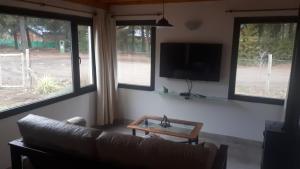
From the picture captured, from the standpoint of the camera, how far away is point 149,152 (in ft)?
5.71

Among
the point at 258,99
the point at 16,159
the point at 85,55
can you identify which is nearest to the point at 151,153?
the point at 16,159

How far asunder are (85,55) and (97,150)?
284 centimetres

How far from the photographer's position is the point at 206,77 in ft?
13.7

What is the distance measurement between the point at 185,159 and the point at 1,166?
2.56 metres

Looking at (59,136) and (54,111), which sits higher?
(59,136)

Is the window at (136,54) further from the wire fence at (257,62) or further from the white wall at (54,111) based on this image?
the wire fence at (257,62)

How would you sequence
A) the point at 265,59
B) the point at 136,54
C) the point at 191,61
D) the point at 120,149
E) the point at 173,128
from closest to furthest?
the point at 120,149, the point at 173,128, the point at 265,59, the point at 191,61, the point at 136,54

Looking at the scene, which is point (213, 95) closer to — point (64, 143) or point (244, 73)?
point (244, 73)

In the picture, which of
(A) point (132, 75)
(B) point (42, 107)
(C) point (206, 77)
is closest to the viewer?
A: (B) point (42, 107)

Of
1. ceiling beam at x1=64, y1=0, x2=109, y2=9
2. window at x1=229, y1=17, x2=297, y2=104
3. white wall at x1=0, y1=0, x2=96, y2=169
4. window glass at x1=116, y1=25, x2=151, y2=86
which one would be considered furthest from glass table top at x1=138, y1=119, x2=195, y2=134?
ceiling beam at x1=64, y1=0, x2=109, y2=9

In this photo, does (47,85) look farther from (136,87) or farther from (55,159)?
(55,159)

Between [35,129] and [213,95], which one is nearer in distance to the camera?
[35,129]

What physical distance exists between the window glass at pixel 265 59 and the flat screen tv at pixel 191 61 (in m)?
0.39

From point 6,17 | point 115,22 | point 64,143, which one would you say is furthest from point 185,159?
point 115,22
